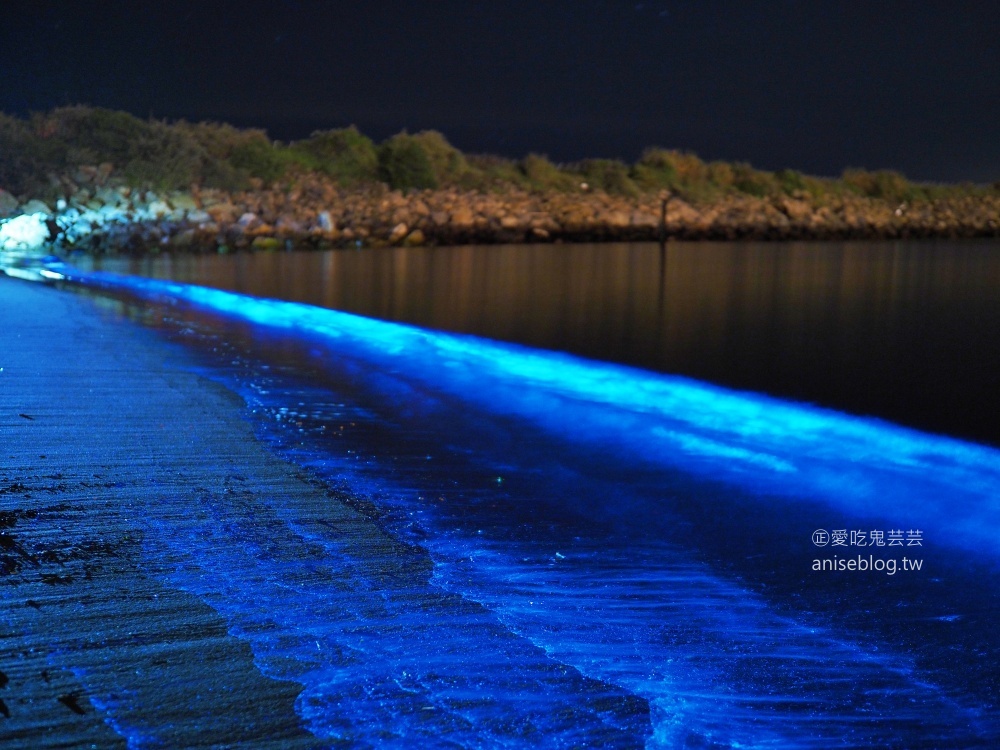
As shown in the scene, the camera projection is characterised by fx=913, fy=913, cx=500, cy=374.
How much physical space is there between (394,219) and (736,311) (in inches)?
476

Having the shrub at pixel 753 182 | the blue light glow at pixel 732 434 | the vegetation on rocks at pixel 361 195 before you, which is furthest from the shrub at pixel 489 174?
the blue light glow at pixel 732 434

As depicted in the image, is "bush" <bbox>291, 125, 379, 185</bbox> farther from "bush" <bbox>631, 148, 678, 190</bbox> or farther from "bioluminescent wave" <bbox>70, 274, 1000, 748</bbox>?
"bioluminescent wave" <bbox>70, 274, 1000, 748</bbox>

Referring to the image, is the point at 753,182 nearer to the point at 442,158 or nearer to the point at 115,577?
the point at 442,158

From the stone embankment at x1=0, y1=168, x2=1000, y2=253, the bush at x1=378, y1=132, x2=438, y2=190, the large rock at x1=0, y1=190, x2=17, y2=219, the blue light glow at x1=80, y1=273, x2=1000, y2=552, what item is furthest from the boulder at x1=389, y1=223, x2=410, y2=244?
the blue light glow at x1=80, y1=273, x2=1000, y2=552

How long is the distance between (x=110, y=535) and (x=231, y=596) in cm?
40

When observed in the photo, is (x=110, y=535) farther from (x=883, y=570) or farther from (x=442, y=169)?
(x=442, y=169)

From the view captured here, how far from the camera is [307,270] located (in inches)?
402

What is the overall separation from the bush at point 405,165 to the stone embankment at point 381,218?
726 mm

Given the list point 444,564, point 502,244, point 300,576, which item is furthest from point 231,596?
point 502,244

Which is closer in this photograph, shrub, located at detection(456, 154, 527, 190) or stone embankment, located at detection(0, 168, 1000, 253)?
stone embankment, located at detection(0, 168, 1000, 253)

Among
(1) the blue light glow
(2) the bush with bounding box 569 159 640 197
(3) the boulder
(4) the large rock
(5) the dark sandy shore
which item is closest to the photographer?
(5) the dark sandy shore

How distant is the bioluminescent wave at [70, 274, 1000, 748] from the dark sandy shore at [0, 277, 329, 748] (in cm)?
7

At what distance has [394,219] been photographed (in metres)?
17.3

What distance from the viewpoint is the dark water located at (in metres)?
3.58
